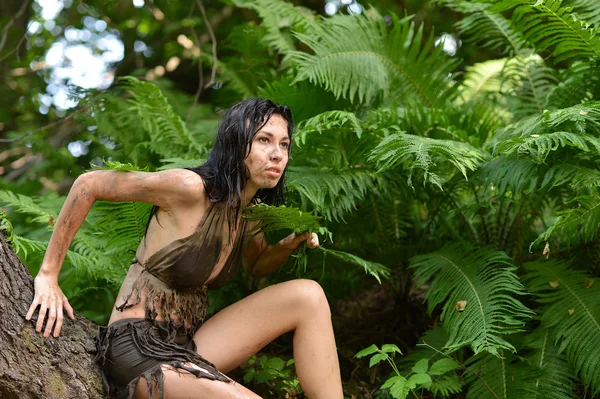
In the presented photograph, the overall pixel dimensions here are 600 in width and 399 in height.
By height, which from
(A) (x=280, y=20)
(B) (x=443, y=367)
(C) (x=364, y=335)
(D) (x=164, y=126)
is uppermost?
(A) (x=280, y=20)

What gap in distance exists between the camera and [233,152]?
242cm

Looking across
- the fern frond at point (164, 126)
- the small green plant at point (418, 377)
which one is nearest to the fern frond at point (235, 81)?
the fern frond at point (164, 126)

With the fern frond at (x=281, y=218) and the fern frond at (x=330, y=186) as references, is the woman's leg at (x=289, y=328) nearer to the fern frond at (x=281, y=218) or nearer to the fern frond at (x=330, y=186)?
the fern frond at (x=281, y=218)

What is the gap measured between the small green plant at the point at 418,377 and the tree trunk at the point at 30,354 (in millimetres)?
981

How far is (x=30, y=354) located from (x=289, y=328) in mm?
876

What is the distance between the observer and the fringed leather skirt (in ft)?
7.23

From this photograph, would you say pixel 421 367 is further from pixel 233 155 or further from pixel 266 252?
pixel 233 155

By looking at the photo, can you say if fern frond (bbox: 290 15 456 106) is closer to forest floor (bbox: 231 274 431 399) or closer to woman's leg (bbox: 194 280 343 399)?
forest floor (bbox: 231 274 431 399)

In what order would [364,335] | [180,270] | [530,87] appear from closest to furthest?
[180,270] < [364,335] < [530,87]

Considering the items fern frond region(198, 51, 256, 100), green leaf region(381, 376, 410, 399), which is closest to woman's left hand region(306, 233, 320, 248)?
green leaf region(381, 376, 410, 399)

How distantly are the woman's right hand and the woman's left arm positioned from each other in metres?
0.76

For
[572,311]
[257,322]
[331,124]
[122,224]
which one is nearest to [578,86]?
[572,311]

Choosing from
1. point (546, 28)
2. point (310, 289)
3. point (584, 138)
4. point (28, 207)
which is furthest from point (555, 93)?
point (28, 207)

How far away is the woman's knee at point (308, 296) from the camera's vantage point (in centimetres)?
243
